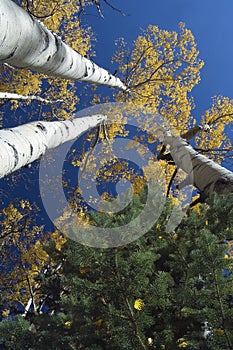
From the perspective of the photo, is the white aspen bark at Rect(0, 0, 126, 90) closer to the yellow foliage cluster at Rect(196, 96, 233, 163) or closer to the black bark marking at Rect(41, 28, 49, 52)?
the black bark marking at Rect(41, 28, 49, 52)

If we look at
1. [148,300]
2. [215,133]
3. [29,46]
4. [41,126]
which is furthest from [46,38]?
[215,133]

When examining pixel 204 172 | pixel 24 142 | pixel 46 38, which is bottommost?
pixel 24 142

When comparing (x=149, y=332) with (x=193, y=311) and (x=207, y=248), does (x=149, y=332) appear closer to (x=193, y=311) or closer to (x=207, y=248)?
(x=193, y=311)

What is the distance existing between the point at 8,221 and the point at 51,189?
1.75 m

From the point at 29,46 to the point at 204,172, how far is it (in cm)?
253

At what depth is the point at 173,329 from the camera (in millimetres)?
2227

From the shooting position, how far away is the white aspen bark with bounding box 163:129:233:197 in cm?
341

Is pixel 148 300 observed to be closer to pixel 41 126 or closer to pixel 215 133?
pixel 41 126

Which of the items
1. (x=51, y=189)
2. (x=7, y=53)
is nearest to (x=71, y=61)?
(x=7, y=53)

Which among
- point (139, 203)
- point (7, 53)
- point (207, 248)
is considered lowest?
point (207, 248)

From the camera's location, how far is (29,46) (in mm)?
2055

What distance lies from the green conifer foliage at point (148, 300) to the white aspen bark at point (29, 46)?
3.81 feet

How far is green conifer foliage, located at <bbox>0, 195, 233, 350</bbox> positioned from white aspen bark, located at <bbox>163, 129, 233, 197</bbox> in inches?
28.1

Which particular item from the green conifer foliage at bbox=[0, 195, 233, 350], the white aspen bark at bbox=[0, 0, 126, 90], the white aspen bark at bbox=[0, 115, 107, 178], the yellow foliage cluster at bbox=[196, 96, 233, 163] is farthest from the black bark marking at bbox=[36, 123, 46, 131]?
the yellow foliage cluster at bbox=[196, 96, 233, 163]
